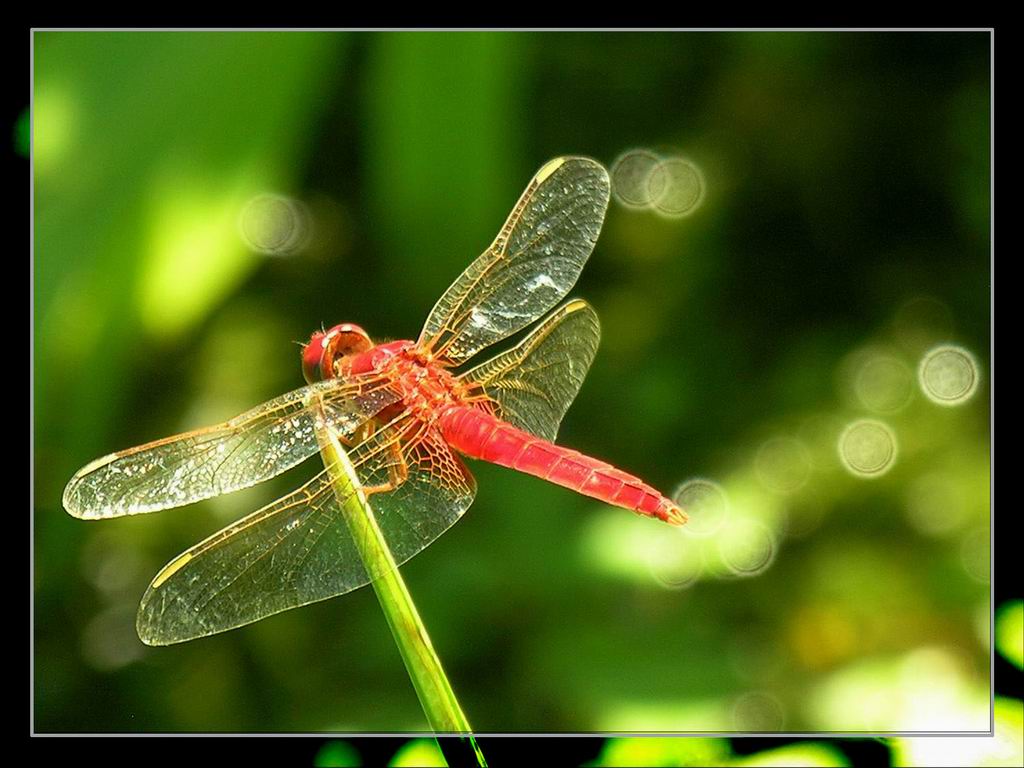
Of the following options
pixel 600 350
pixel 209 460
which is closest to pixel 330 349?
pixel 209 460

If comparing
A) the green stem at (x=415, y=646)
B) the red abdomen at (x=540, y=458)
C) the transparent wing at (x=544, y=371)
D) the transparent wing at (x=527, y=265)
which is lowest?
the green stem at (x=415, y=646)

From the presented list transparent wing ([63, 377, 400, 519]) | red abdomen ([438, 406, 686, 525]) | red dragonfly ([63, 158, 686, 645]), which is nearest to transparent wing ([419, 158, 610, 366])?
red dragonfly ([63, 158, 686, 645])

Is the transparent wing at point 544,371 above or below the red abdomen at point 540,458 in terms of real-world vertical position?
above

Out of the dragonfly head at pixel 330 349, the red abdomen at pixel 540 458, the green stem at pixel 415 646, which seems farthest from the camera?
the dragonfly head at pixel 330 349

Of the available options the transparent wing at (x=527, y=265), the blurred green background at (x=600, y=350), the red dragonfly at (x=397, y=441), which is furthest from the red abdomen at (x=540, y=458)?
the blurred green background at (x=600, y=350)

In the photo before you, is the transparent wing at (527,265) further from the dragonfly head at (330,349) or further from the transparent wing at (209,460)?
the transparent wing at (209,460)

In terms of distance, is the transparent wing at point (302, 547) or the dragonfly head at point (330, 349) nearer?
the transparent wing at point (302, 547)

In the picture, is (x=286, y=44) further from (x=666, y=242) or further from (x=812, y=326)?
(x=812, y=326)
